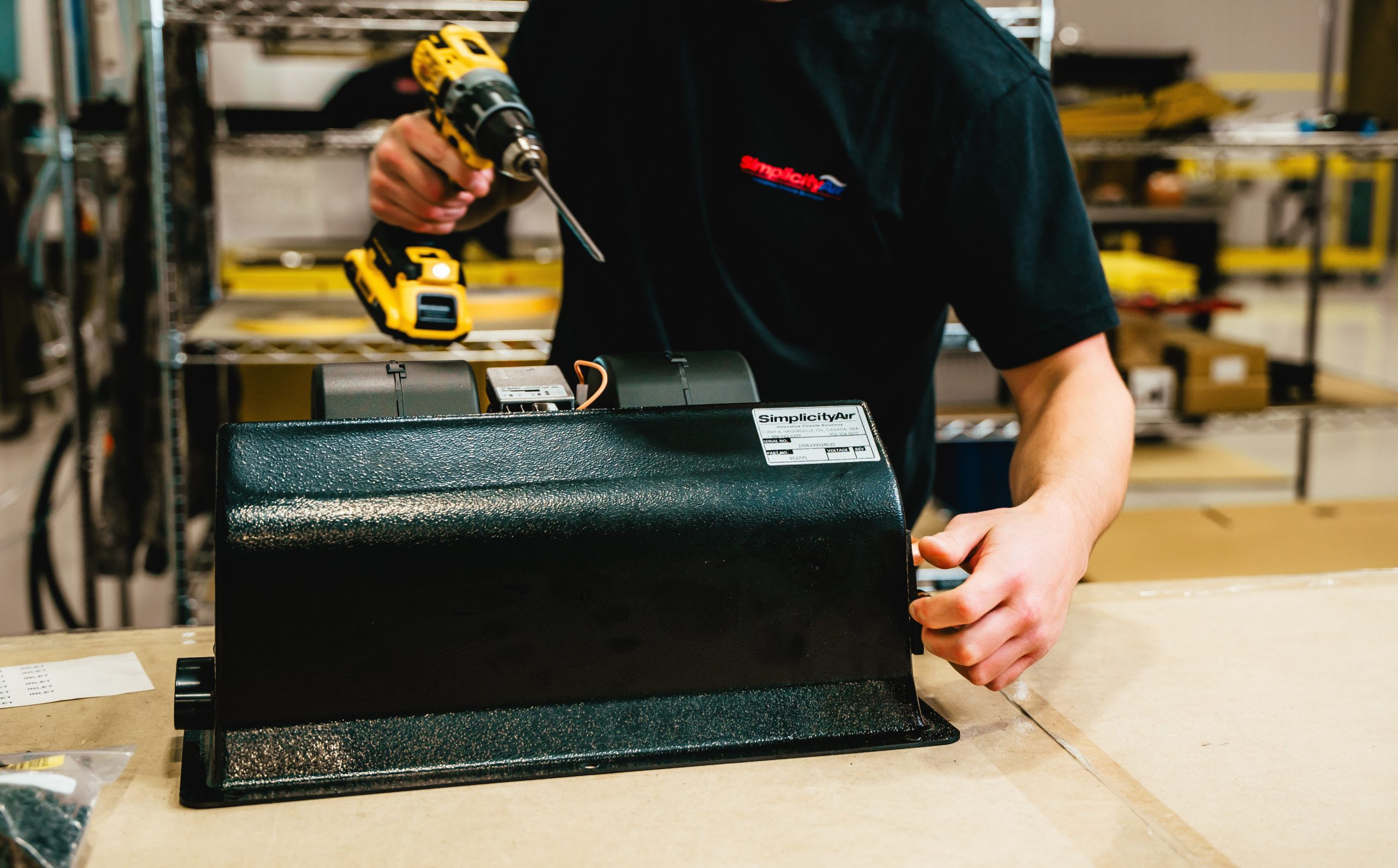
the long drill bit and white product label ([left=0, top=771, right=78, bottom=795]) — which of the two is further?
the long drill bit

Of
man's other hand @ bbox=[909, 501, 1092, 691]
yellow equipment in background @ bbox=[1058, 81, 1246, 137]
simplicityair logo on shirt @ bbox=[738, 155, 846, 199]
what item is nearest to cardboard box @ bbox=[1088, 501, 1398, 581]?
yellow equipment in background @ bbox=[1058, 81, 1246, 137]

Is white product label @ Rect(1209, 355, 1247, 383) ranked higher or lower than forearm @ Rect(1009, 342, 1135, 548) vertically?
lower

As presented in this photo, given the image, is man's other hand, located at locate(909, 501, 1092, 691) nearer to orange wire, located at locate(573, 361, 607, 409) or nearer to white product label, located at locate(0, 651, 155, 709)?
orange wire, located at locate(573, 361, 607, 409)

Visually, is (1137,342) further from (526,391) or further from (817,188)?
(526,391)

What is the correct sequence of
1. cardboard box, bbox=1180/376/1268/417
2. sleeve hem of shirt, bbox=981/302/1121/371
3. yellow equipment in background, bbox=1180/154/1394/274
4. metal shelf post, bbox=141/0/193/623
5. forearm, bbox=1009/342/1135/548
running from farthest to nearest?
1. yellow equipment in background, bbox=1180/154/1394/274
2. cardboard box, bbox=1180/376/1268/417
3. metal shelf post, bbox=141/0/193/623
4. sleeve hem of shirt, bbox=981/302/1121/371
5. forearm, bbox=1009/342/1135/548

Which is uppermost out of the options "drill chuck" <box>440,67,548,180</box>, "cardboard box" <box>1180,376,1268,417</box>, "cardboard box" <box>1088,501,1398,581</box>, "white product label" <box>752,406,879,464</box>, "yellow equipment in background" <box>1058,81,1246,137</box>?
"yellow equipment in background" <box>1058,81,1246,137</box>

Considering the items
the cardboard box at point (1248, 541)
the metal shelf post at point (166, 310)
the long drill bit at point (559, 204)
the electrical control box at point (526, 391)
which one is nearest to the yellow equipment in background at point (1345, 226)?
the cardboard box at point (1248, 541)

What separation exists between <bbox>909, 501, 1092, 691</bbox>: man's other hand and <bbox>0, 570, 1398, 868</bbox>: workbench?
5 centimetres

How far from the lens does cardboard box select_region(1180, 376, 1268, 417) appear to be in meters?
2.21

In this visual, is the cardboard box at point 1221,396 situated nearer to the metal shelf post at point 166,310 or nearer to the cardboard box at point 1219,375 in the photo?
the cardboard box at point 1219,375

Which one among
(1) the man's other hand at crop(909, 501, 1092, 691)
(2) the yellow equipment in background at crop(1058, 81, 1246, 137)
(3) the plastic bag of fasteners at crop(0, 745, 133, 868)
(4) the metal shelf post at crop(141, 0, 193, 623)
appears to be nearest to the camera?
(3) the plastic bag of fasteners at crop(0, 745, 133, 868)

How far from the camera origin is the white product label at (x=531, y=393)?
0.67 meters

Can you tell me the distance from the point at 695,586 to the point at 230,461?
26cm

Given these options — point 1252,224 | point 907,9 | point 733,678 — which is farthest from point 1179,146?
point 1252,224
